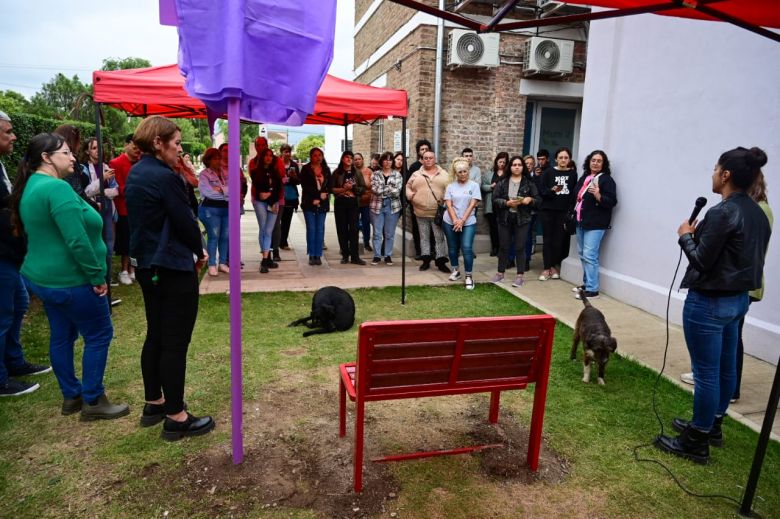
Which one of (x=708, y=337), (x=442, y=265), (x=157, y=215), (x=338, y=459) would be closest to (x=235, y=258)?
(x=157, y=215)

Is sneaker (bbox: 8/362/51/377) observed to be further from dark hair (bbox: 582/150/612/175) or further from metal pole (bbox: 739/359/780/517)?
dark hair (bbox: 582/150/612/175)

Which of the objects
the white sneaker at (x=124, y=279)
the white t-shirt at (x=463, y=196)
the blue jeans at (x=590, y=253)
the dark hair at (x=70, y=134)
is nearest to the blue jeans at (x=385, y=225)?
the white t-shirt at (x=463, y=196)

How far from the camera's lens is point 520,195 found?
7.73 meters

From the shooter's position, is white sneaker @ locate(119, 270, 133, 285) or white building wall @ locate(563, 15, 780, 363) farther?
white sneaker @ locate(119, 270, 133, 285)

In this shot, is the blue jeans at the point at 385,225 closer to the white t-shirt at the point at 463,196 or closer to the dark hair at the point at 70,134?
the white t-shirt at the point at 463,196

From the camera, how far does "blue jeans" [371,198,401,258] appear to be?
9.01m

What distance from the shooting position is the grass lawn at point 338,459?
2834 mm

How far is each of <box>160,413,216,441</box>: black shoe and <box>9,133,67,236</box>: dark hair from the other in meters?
1.69

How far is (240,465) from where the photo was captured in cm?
→ 315

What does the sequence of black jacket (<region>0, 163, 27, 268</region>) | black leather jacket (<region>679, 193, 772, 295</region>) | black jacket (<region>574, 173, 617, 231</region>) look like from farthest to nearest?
black jacket (<region>574, 173, 617, 231</region>) < black jacket (<region>0, 163, 27, 268</region>) < black leather jacket (<region>679, 193, 772, 295</region>)

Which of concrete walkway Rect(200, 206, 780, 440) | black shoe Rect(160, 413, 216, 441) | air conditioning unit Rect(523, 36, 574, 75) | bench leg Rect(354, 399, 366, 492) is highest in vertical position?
air conditioning unit Rect(523, 36, 574, 75)

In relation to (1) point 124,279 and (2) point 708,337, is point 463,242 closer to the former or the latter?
(2) point 708,337

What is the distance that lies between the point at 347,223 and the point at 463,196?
8.04ft

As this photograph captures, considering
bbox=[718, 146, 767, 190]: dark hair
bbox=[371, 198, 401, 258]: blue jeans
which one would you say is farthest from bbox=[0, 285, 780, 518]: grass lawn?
bbox=[371, 198, 401, 258]: blue jeans
